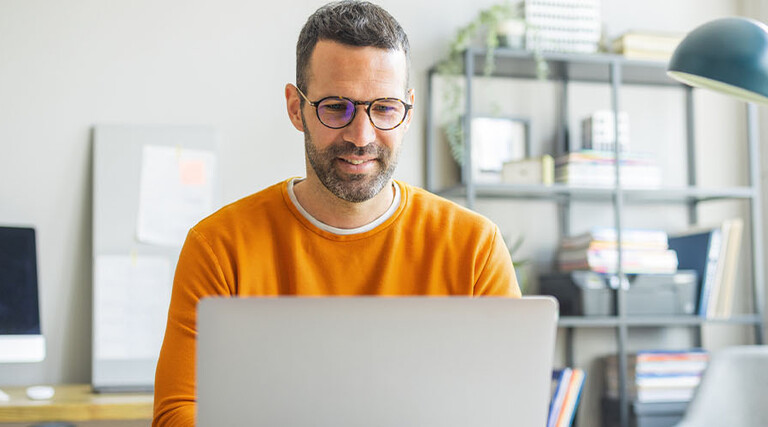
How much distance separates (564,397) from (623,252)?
0.59m

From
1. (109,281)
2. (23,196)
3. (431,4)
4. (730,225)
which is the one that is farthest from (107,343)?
(730,225)

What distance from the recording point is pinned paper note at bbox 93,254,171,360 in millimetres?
2807

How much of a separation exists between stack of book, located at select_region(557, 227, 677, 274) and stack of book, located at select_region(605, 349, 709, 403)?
31 cm

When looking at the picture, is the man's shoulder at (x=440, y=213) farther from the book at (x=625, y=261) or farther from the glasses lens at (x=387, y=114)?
the book at (x=625, y=261)

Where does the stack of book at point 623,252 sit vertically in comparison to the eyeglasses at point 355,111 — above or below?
below

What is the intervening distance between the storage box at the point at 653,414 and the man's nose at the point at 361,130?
1895 mm

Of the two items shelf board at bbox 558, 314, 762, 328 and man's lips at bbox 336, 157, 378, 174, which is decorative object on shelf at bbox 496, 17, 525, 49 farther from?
man's lips at bbox 336, 157, 378, 174

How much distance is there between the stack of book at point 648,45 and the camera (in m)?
3.15

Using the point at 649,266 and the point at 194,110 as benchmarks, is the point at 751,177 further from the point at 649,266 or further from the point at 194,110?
the point at 194,110

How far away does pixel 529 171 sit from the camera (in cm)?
301

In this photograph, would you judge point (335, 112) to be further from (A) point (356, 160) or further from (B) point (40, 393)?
(B) point (40, 393)

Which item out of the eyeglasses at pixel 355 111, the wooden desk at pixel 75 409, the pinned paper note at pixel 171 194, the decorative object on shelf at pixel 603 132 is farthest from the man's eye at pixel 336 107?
the decorative object on shelf at pixel 603 132

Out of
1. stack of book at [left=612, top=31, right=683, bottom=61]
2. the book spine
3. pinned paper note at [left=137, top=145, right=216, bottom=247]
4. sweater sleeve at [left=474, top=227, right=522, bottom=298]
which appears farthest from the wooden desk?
stack of book at [left=612, top=31, right=683, bottom=61]

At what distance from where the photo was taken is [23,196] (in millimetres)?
2887
